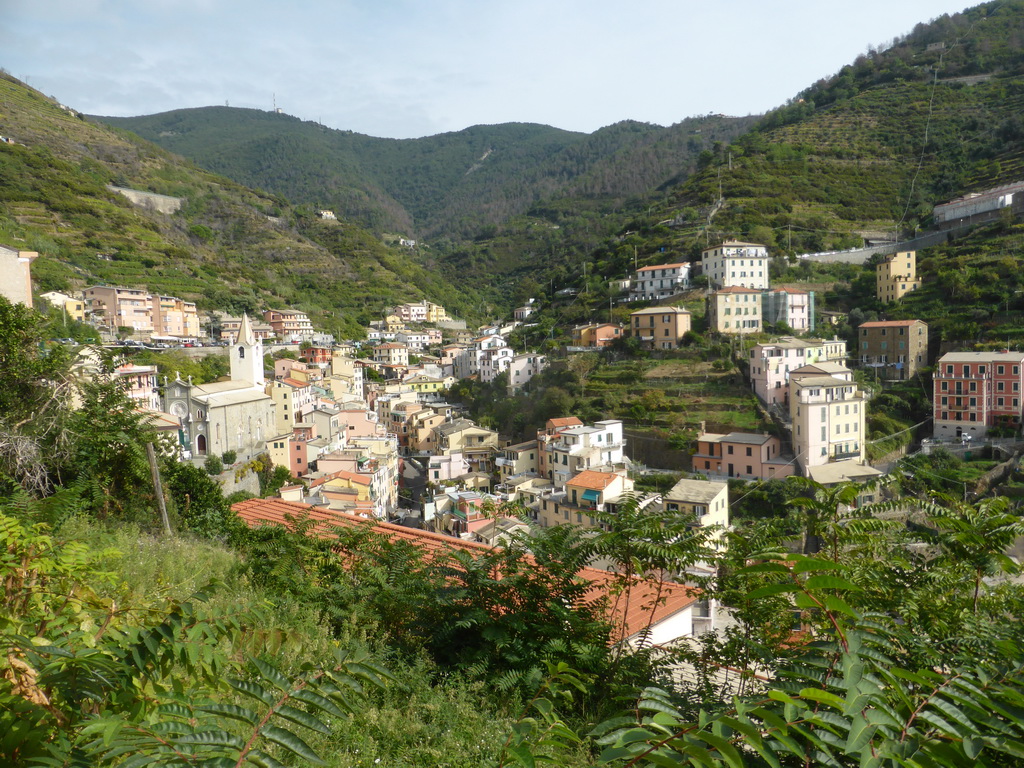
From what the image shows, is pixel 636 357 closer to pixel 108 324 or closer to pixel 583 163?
pixel 108 324

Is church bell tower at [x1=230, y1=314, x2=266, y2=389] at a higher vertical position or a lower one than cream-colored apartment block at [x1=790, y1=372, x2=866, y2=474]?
higher

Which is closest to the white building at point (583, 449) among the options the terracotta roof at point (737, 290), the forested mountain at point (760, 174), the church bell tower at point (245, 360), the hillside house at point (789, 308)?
the terracotta roof at point (737, 290)

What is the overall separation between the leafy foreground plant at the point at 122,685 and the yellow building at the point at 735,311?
39.9 metres

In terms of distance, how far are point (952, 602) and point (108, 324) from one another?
154 ft

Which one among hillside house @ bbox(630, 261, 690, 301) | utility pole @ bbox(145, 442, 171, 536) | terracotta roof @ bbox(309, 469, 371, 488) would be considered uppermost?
hillside house @ bbox(630, 261, 690, 301)

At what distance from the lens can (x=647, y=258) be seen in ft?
174

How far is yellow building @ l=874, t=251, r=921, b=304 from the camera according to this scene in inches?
1587

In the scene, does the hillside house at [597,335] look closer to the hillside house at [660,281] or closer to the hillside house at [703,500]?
the hillside house at [660,281]

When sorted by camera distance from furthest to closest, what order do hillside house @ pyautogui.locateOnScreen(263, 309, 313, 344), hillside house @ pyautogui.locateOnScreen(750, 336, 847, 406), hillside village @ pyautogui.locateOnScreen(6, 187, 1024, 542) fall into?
hillside house @ pyautogui.locateOnScreen(263, 309, 313, 344) → hillside house @ pyautogui.locateOnScreen(750, 336, 847, 406) → hillside village @ pyautogui.locateOnScreen(6, 187, 1024, 542)

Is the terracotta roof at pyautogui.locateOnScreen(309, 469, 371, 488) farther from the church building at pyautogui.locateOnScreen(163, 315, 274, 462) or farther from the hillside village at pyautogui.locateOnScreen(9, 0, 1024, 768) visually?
the church building at pyautogui.locateOnScreen(163, 315, 274, 462)

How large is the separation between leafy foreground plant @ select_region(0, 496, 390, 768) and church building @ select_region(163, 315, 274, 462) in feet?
80.2

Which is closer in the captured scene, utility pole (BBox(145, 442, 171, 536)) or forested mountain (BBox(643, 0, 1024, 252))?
utility pole (BBox(145, 442, 171, 536))

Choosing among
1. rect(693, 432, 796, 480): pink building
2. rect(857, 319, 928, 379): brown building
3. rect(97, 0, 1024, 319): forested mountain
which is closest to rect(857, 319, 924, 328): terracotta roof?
rect(857, 319, 928, 379): brown building

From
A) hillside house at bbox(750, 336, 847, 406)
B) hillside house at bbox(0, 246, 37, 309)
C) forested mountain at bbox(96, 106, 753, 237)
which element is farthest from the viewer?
forested mountain at bbox(96, 106, 753, 237)
